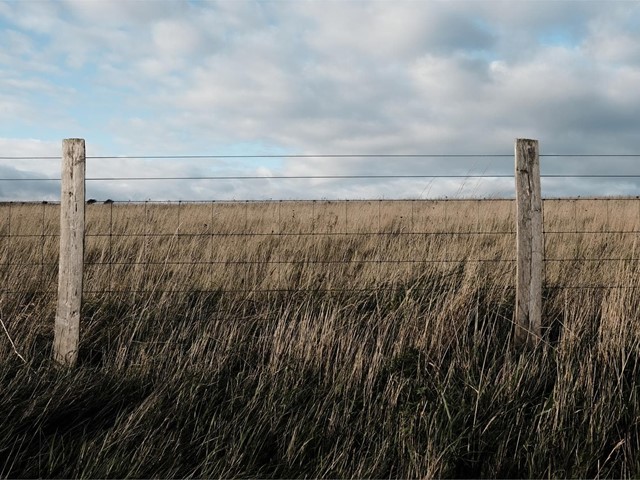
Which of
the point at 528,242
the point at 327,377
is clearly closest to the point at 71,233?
the point at 327,377

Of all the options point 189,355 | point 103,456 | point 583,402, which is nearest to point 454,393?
point 583,402

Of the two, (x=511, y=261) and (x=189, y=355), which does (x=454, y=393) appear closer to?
(x=189, y=355)

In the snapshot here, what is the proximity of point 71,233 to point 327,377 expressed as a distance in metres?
2.45

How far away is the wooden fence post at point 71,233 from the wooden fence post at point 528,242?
3677 millimetres

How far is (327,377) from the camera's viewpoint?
396cm

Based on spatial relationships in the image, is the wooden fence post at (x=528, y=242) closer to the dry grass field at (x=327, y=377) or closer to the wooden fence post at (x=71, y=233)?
the dry grass field at (x=327, y=377)

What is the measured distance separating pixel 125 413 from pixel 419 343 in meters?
2.16

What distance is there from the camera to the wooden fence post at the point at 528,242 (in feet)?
15.3

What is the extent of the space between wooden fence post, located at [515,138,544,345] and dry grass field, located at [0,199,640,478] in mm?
179

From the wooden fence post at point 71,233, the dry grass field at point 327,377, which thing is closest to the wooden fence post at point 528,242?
the dry grass field at point 327,377

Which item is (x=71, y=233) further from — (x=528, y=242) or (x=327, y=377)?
(x=528, y=242)

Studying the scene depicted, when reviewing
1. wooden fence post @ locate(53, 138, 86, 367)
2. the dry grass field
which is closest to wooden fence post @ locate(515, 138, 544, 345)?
the dry grass field

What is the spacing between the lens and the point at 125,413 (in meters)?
3.52

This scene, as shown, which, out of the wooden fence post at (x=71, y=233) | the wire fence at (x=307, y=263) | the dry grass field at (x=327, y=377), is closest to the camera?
the dry grass field at (x=327, y=377)
